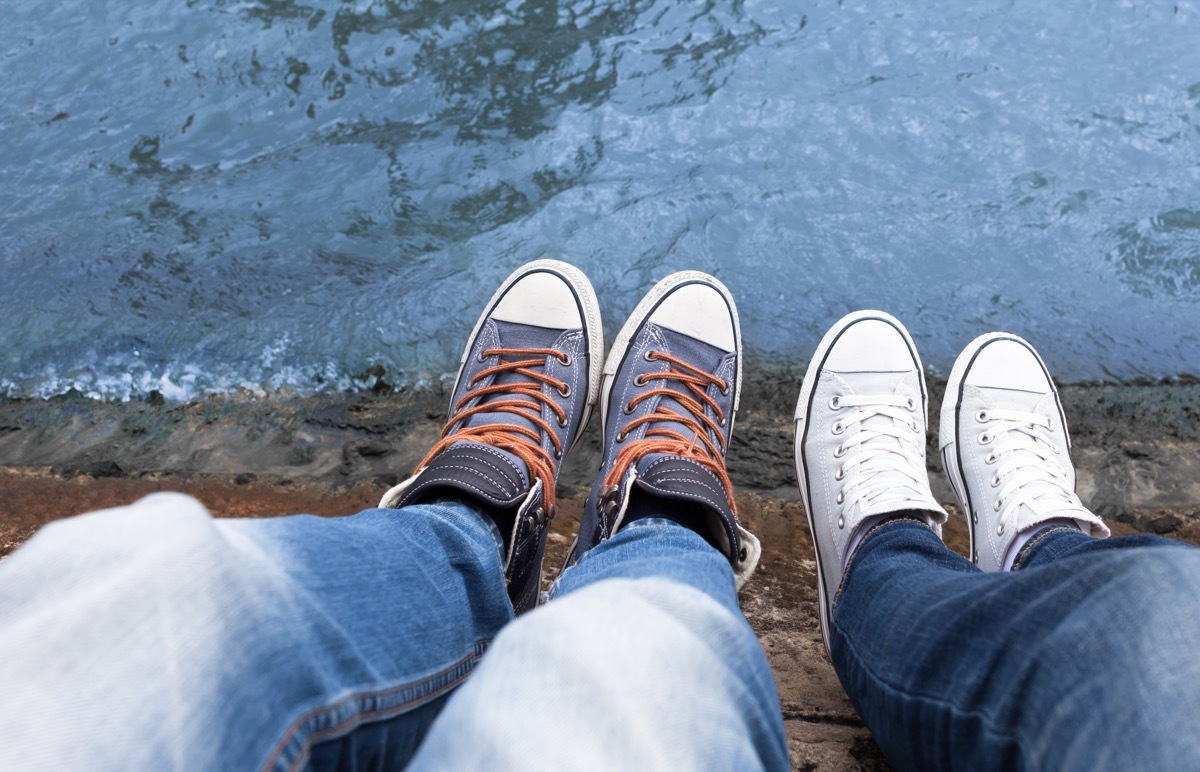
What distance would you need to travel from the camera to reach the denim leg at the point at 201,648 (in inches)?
24.0

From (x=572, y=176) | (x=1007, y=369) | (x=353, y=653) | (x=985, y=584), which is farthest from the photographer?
(x=572, y=176)

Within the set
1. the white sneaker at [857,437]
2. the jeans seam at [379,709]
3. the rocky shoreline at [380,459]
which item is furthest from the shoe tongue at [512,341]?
the jeans seam at [379,709]

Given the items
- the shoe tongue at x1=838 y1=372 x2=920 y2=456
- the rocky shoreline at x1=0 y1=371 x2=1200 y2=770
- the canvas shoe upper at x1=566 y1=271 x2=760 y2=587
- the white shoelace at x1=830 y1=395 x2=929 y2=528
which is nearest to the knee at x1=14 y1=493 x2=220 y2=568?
the canvas shoe upper at x1=566 y1=271 x2=760 y2=587

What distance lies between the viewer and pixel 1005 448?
68.4 inches

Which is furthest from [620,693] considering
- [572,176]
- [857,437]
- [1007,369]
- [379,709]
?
[572,176]

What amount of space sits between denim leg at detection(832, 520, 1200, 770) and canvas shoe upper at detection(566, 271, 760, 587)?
1.40ft

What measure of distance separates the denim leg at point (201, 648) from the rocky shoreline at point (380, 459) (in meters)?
0.82

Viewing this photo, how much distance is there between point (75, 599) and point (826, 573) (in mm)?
1221

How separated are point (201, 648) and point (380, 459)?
1134 millimetres

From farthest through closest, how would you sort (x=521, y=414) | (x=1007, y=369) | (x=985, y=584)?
(x=1007, y=369) < (x=521, y=414) < (x=985, y=584)

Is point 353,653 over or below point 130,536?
below

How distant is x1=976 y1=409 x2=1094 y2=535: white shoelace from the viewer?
154cm

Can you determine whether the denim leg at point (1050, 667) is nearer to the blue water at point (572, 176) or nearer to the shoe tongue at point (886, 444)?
the shoe tongue at point (886, 444)

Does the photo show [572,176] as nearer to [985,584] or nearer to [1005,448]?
[1005,448]
